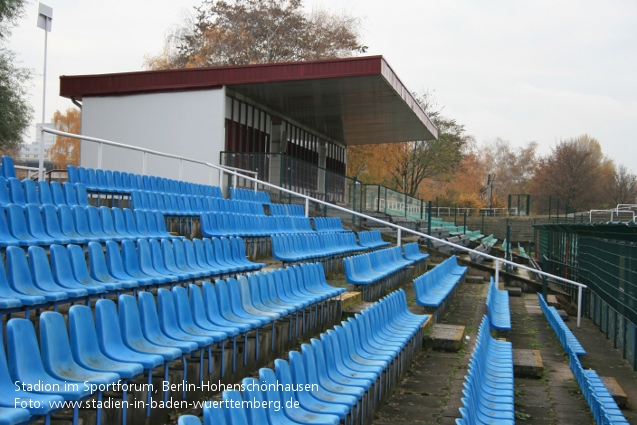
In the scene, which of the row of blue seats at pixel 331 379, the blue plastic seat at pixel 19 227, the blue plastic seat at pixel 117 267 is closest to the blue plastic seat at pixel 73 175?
the blue plastic seat at pixel 19 227

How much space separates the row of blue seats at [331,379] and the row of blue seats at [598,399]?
1592 millimetres

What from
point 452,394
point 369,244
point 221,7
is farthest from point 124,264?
point 221,7

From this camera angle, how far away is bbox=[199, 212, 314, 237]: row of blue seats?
30.9ft

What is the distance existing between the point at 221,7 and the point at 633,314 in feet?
98.9

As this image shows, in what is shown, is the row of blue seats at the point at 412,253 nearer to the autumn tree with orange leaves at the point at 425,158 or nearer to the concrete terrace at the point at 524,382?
the concrete terrace at the point at 524,382

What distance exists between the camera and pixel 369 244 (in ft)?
43.9

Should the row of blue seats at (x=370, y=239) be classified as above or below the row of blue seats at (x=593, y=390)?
above

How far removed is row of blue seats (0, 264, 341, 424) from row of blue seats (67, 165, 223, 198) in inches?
153

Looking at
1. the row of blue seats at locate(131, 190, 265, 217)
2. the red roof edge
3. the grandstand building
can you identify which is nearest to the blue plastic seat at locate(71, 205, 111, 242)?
the row of blue seats at locate(131, 190, 265, 217)

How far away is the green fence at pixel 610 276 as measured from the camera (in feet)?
28.7

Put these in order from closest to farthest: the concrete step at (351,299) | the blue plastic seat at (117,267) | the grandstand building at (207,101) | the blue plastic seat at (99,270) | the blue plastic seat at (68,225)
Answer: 1. the blue plastic seat at (99,270)
2. the blue plastic seat at (117,267)
3. the blue plastic seat at (68,225)
4. the concrete step at (351,299)
5. the grandstand building at (207,101)

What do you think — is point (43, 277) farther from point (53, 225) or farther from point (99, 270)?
point (53, 225)

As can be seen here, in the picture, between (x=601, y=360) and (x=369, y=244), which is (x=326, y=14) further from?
(x=601, y=360)

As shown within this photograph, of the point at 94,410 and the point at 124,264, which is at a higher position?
the point at 124,264
